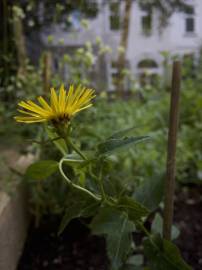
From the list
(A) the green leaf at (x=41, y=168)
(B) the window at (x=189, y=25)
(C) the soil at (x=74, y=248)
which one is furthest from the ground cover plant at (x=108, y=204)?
(B) the window at (x=189, y=25)

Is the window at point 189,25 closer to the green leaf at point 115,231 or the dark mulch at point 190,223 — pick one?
the dark mulch at point 190,223

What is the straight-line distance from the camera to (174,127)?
51cm

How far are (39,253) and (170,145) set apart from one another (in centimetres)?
55

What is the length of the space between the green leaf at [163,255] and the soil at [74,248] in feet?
1.13

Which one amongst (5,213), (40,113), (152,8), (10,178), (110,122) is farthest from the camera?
(152,8)

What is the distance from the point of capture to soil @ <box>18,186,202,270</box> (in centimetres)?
85

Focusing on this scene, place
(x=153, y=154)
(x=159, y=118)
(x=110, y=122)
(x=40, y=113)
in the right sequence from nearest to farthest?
(x=40, y=113) < (x=153, y=154) < (x=110, y=122) < (x=159, y=118)

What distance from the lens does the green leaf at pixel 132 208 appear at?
1.38 ft

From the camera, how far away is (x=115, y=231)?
447mm

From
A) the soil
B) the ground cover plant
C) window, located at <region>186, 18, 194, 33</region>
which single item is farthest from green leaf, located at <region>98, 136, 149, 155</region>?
window, located at <region>186, 18, 194, 33</region>

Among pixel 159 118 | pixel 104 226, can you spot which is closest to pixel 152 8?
pixel 159 118

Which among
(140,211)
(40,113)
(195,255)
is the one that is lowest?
(195,255)

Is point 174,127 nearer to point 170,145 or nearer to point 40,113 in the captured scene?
point 170,145

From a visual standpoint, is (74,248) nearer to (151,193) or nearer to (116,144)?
(151,193)
